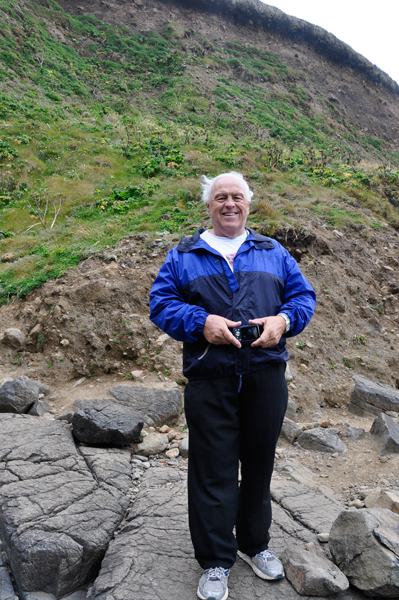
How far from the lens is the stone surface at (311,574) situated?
2.05m

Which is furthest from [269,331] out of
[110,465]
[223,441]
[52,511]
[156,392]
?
[156,392]

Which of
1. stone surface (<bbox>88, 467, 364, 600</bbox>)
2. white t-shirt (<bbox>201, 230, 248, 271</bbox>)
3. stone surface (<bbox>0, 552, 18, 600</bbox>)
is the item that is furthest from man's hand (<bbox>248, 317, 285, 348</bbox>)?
stone surface (<bbox>0, 552, 18, 600</bbox>)

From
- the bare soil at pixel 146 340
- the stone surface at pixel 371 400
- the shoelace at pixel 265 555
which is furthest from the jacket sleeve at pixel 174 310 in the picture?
the stone surface at pixel 371 400

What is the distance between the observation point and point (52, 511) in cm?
259

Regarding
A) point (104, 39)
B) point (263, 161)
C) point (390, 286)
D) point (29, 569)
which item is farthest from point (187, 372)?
point (104, 39)

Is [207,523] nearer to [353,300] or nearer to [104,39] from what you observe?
[353,300]

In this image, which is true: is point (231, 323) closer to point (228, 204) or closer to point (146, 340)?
point (228, 204)

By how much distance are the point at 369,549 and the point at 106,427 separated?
2237 millimetres

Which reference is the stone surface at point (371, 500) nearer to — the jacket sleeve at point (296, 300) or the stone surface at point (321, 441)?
the stone surface at point (321, 441)

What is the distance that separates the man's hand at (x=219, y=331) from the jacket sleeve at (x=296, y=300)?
37cm

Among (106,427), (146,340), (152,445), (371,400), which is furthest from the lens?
(146,340)

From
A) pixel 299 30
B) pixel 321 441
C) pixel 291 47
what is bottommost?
pixel 321 441

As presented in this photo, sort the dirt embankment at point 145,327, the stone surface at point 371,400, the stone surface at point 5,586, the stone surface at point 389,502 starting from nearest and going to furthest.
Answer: the stone surface at point 5,586
the stone surface at point 389,502
the stone surface at point 371,400
the dirt embankment at point 145,327

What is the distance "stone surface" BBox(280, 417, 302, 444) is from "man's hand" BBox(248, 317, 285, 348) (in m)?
2.65
